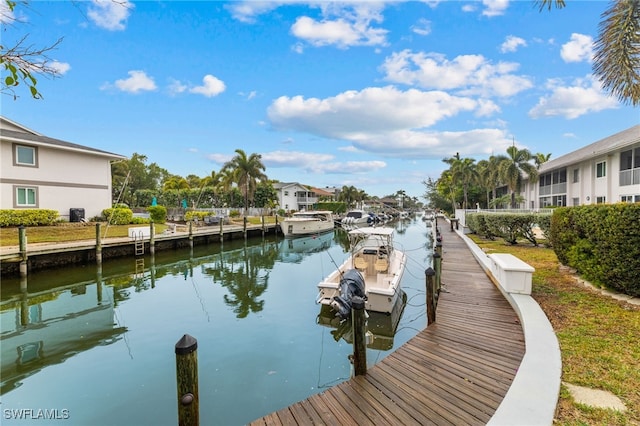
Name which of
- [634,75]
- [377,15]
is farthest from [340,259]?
[634,75]

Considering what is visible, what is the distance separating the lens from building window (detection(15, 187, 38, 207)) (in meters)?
19.9

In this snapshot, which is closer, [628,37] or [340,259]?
[628,37]

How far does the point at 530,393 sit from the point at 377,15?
54.1ft

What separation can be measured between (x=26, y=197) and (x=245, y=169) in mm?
22176

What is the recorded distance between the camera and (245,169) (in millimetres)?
39312

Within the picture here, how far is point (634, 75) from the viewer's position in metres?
7.94

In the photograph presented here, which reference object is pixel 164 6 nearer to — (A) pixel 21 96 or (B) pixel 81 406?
(A) pixel 21 96

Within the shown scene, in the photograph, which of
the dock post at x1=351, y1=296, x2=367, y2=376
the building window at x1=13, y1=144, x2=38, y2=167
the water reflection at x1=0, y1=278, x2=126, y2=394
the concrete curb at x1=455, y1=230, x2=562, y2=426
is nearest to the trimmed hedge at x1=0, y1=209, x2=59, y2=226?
the building window at x1=13, y1=144, x2=38, y2=167

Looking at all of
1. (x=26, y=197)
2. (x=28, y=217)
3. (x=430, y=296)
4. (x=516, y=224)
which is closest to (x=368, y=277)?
(x=430, y=296)

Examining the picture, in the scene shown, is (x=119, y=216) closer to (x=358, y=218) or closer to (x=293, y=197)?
(x=358, y=218)

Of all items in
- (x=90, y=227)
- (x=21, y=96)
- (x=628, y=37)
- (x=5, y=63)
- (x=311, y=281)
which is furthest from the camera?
(x=90, y=227)

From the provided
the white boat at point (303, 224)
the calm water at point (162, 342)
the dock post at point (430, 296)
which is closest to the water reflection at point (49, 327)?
the calm water at point (162, 342)

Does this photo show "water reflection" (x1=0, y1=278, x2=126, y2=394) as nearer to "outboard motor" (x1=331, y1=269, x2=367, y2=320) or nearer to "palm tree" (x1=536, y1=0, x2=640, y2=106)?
"outboard motor" (x1=331, y1=269, x2=367, y2=320)

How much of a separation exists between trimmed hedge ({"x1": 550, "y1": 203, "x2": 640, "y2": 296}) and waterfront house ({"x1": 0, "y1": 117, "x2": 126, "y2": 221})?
2924cm
